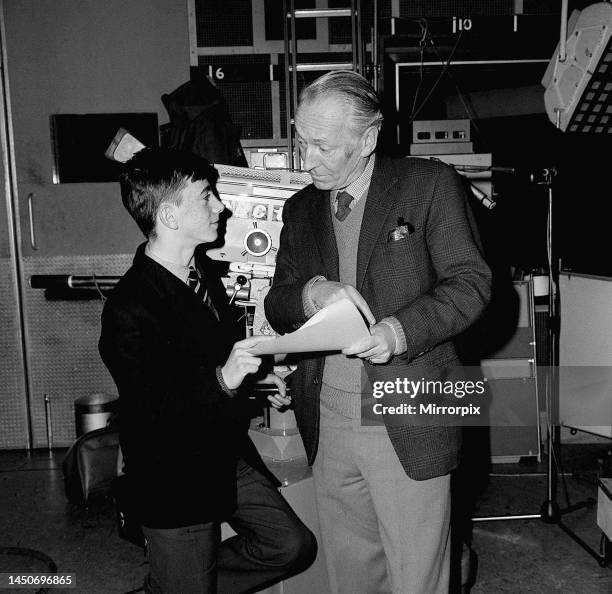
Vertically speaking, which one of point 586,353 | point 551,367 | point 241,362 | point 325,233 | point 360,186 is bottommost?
point 586,353

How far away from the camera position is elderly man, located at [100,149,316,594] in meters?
1.65

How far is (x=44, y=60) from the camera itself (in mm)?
3949

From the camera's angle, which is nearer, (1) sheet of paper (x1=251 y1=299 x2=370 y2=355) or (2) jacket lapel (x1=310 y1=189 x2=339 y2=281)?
(1) sheet of paper (x1=251 y1=299 x2=370 y2=355)

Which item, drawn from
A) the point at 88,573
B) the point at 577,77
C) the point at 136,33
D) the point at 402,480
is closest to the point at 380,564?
the point at 402,480

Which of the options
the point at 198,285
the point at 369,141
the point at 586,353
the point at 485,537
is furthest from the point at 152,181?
the point at 586,353

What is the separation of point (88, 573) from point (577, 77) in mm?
3233

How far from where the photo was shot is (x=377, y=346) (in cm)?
134

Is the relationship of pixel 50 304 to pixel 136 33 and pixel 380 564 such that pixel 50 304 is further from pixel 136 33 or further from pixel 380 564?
pixel 380 564

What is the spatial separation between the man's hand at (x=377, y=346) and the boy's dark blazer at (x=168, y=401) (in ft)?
1.63

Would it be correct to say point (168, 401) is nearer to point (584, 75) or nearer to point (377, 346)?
point (377, 346)

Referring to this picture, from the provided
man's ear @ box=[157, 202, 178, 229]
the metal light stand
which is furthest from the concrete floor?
man's ear @ box=[157, 202, 178, 229]

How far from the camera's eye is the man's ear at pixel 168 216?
1.88 meters

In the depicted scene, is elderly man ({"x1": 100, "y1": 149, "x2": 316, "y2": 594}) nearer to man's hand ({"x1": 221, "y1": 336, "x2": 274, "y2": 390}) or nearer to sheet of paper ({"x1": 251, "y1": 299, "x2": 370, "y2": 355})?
man's hand ({"x1": 221, "y1": 336, "x2": 274, "y2": 390})

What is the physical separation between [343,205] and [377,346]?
1.54 feet
